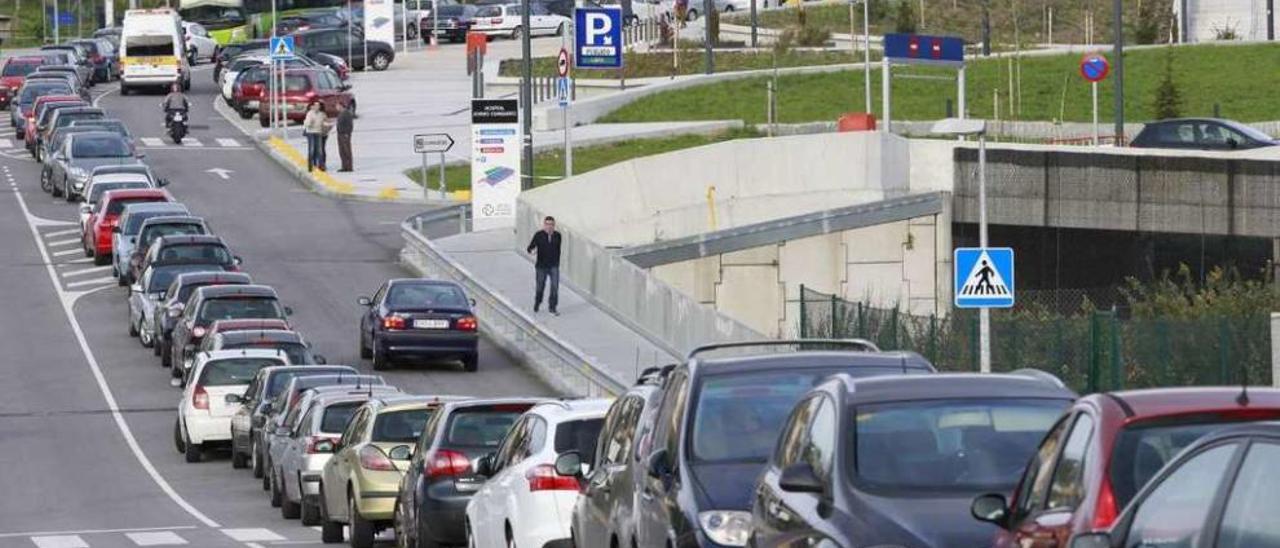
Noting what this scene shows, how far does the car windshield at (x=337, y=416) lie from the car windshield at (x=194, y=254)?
19400 mm

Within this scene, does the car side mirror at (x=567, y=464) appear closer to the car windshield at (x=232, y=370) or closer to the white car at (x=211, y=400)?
the white car at (x=211, y=400)

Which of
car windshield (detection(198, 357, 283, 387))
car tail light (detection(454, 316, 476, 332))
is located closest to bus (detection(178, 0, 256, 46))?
car tail light (detection(454, 316, 476, 332))

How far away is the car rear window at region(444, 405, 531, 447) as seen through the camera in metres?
20.9

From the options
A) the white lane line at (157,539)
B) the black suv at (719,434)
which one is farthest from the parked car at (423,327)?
the black suv at (719,434)

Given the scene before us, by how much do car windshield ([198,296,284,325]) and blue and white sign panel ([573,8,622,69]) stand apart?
56.8ft

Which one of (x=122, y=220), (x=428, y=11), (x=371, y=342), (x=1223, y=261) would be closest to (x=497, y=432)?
(x=371, y=342)

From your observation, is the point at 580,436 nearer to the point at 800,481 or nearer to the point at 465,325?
the point at 800,481

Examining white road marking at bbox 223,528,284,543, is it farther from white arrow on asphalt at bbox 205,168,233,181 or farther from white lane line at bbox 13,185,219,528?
white arrow on asphalt at bbox 205,168,233,181

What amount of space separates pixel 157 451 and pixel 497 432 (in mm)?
14652

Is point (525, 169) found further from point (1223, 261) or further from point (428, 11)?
point (428, 11)

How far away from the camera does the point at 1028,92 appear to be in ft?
219

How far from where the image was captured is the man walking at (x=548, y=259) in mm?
42469

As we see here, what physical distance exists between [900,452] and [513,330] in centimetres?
3123

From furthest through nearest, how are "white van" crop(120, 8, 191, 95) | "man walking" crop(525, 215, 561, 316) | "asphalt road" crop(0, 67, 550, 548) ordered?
"white van" crop(120, 8, 191, 95)
"man walking" crop(525, 215, 561, 316)
"asphalt road" crop(0, 67, 550, 548)
